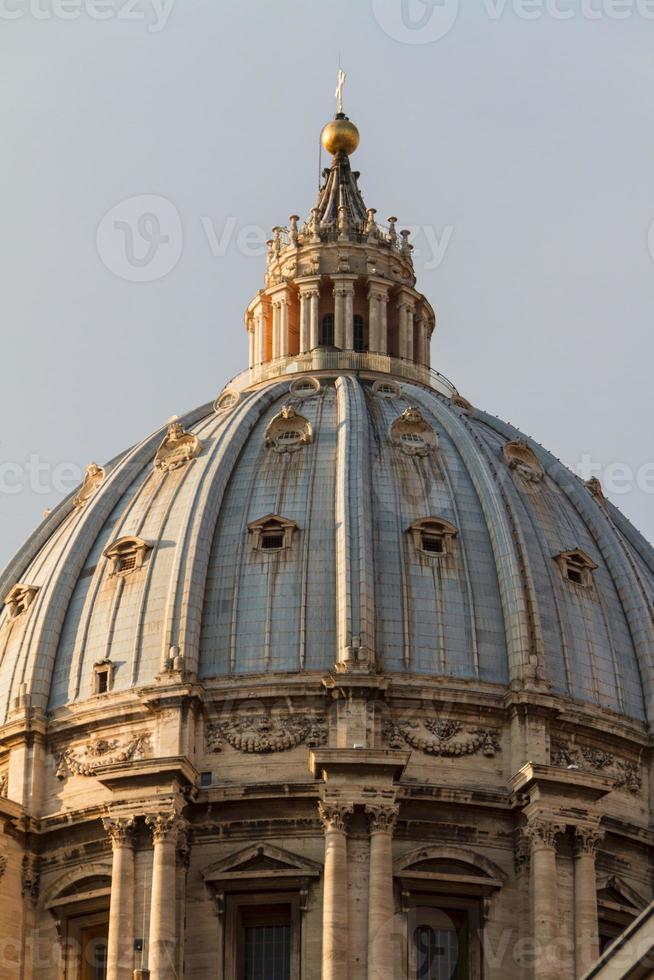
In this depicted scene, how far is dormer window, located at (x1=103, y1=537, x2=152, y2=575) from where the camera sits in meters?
75.3

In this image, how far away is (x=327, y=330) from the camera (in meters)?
86.6

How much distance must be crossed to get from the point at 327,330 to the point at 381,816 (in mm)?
24098

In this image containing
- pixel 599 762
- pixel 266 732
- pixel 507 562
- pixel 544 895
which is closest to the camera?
pixel 544 895

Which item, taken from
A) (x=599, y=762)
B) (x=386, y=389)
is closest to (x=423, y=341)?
(x=386, y=389)

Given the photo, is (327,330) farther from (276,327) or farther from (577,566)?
(577,566)

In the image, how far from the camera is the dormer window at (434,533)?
2948 inches

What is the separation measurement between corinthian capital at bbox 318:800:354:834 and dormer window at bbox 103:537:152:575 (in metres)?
11.7

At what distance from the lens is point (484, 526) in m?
76.2

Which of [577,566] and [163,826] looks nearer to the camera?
[163,826]

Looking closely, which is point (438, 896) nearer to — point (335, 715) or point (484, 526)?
point (335, 715)

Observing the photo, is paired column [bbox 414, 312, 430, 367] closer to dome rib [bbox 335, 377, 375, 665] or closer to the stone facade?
the stone facade

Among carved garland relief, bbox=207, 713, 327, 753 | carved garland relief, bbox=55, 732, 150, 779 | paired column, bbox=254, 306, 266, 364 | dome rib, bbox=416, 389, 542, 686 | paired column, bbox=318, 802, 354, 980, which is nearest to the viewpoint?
paired column, bbox=318, 802, 354, 980

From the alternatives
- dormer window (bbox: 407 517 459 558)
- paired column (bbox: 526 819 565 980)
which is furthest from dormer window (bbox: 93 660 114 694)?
paired column (bbox: 526 819 565 980)

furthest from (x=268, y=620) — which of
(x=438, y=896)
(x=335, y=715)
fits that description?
(x=438, y=896)
